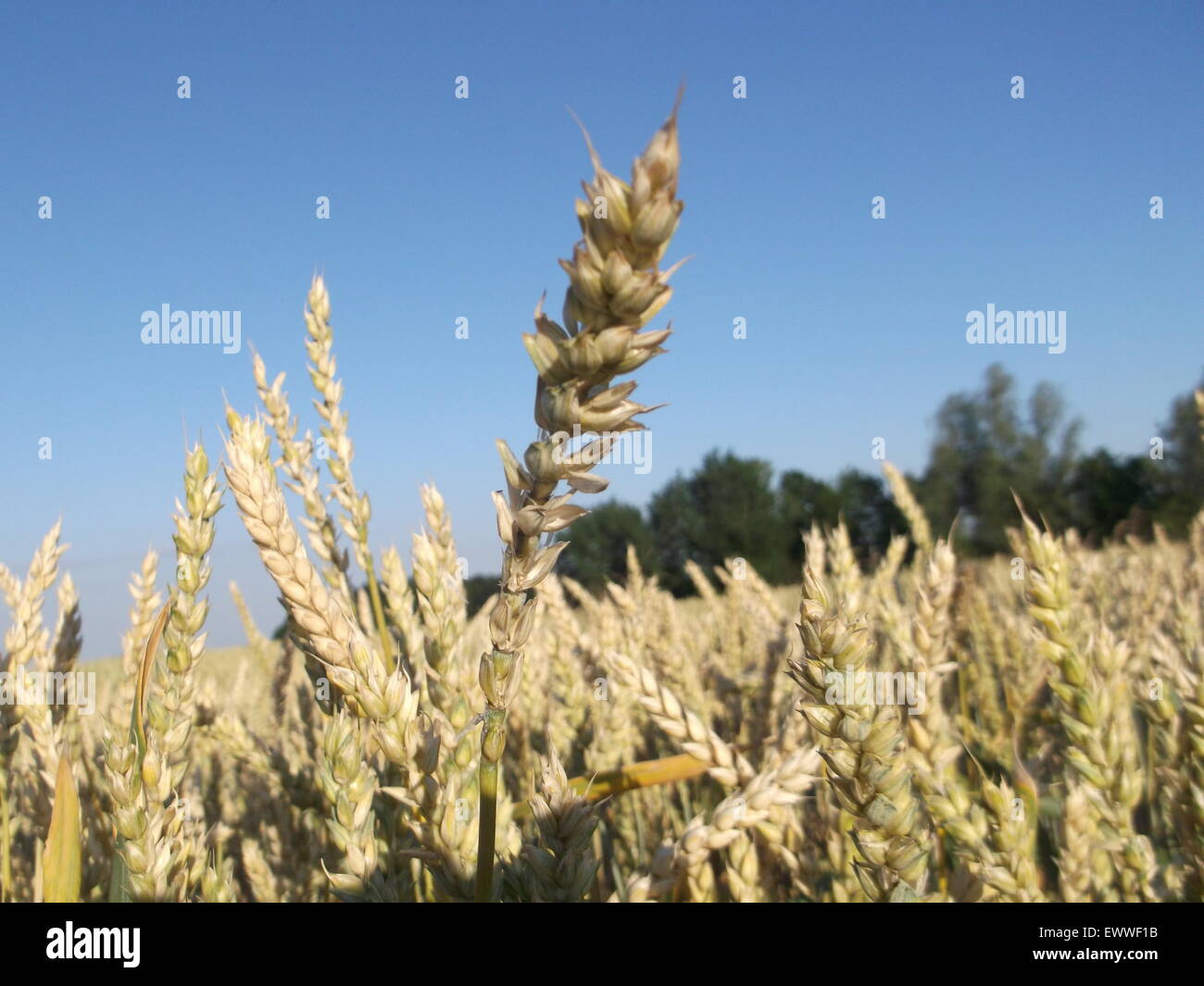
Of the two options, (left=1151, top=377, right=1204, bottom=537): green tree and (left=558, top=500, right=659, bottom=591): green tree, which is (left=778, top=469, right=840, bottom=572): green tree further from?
(left=1151, top=377, right=1204, bottom=537): green tree

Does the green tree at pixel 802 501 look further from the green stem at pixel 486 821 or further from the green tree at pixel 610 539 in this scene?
the green stem at pixel 486 821

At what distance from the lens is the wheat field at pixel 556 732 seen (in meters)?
0.61

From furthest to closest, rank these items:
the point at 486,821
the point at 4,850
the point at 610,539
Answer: the point at 610,539
the point at 4,850
the point at 486,821

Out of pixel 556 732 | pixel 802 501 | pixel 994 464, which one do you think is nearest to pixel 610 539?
pixel 802 501

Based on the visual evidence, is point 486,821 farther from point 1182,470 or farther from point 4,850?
point 1182,470

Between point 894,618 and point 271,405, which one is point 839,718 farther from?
point 271,405

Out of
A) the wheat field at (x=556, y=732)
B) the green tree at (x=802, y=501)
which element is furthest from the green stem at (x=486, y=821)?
the green tree at (x=802, y=501)

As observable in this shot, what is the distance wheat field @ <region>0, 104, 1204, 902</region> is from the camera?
61cm

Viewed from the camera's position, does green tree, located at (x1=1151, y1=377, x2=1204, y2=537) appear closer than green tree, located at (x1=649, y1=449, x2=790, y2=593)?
Yes

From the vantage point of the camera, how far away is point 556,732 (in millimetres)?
2422

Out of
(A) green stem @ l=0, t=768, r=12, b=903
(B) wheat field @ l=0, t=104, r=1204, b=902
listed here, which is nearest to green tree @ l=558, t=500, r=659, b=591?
(B) wheat field @ l=0, t=104, r=1204, b=902

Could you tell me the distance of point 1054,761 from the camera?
2373mm
